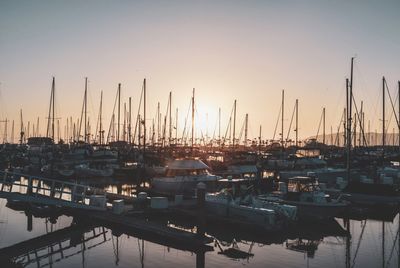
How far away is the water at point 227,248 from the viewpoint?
823 inches

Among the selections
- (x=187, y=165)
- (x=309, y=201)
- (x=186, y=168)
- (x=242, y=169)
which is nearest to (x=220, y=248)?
(x=309, y=201)

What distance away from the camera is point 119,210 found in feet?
93.9

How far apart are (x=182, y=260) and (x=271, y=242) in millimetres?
5803

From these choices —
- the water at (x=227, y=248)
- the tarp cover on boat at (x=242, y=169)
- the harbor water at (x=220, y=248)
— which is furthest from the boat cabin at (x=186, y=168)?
the tarp cover on boat at (x=242, y=169)

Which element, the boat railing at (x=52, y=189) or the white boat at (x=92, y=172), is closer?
the boat railing at (x=52, y=189)

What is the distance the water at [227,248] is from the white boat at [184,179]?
12015mm

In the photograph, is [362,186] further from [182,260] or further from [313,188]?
[182,260]

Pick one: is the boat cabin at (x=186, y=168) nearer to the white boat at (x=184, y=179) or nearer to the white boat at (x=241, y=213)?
the white boat at (x=184, y=179)

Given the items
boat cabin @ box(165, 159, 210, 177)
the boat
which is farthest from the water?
boat cabin @ box(165, 159, 210, 177)

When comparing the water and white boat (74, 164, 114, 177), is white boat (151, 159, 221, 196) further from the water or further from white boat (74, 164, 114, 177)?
white boat (74, 164, 114, 177)

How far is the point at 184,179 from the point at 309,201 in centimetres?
1255

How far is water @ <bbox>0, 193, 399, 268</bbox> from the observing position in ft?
68.6

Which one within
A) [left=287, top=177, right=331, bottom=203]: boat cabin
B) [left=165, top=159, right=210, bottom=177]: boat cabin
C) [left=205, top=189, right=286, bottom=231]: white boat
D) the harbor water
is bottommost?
the harbor water

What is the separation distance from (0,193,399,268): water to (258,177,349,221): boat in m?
1.28
